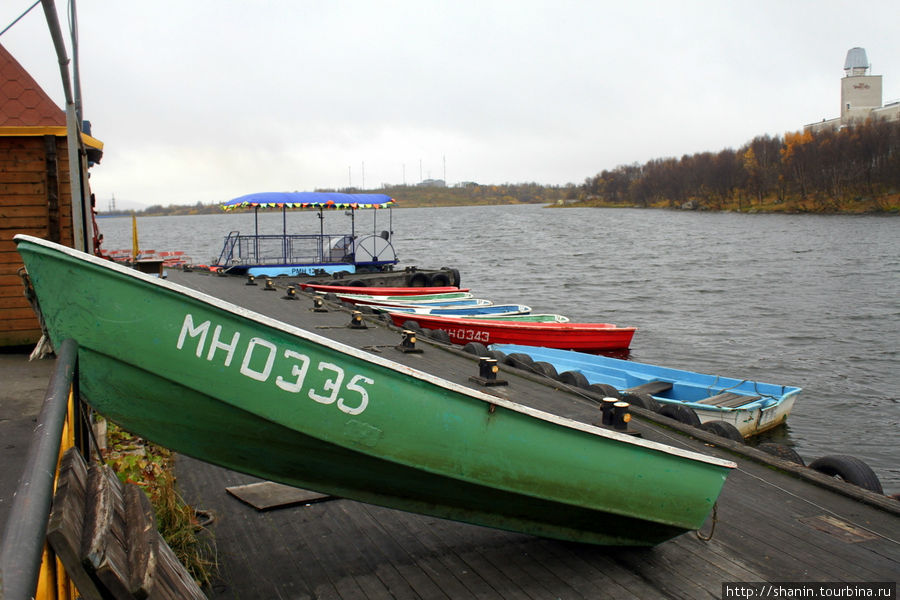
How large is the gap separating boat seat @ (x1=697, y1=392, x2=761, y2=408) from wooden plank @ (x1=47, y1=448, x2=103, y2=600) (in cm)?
1051

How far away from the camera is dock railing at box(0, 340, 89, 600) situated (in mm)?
1477

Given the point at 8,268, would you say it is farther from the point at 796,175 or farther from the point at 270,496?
the point at 796,175

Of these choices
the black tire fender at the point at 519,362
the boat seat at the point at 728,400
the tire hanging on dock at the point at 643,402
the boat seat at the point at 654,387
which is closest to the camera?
the tire hanging on dock at the point at 643,402

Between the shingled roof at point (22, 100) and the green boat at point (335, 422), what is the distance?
7418 millimetres

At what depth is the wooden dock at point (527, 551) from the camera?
431 centimetres

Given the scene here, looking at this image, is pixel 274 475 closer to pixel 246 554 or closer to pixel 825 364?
pixel 246 554

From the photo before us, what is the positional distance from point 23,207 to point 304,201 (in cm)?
1678

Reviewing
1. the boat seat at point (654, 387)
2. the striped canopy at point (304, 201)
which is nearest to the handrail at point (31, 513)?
the boat seat at point (654, 387)

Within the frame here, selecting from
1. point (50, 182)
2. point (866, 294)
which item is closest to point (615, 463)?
point (50, 182)

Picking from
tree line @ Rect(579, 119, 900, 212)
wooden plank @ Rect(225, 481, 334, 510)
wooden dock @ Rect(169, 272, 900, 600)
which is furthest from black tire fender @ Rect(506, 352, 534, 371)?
tree line @ Rect(579, 119, 900, 212)

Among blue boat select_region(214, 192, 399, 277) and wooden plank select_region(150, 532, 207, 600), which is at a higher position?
blue boat select_region(214, 192, 399, 277)

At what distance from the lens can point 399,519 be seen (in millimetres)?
5246

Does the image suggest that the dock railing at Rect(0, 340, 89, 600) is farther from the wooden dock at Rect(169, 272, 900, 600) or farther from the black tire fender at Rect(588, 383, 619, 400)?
the black tire fender at Rect(588, 383, 619, 400)

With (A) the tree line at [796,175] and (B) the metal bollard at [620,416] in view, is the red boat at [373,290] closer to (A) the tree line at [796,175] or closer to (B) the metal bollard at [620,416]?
(B) the metal bollard at [620,416]
